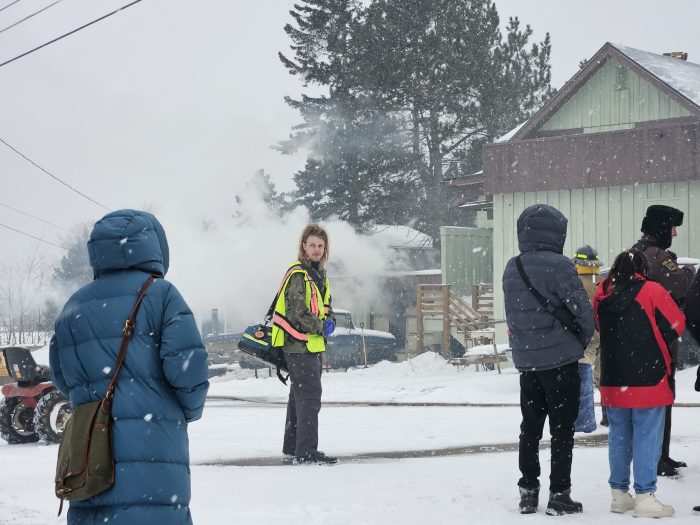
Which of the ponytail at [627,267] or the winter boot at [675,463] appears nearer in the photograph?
the ponytail at [627,267]

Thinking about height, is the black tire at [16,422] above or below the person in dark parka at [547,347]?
below

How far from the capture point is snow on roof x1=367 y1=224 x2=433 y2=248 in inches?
1631

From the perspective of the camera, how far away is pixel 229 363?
28906mm

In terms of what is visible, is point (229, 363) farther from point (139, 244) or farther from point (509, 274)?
point (139, 244)

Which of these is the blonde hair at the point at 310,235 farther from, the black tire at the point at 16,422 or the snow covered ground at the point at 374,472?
the black tire at the point at 16,422

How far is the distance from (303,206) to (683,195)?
23.4 metres

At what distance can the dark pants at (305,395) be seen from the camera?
8633 mm

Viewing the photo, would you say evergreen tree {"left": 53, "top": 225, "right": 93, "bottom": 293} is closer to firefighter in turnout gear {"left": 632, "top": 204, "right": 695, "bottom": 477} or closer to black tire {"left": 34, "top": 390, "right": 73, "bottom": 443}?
black tire {"left": 34, "top": 390, "right": 73, "bottom": 443}

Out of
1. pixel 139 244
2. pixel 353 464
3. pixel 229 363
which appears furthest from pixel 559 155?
pixel 139 244

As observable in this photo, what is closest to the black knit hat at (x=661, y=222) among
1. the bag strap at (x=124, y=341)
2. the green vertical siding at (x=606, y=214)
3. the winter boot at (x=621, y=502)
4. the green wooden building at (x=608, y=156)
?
the winter boot at (x=621, y=502)

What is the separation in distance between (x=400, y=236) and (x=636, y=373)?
119ft

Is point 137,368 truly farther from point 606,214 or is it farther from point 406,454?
point 606,214

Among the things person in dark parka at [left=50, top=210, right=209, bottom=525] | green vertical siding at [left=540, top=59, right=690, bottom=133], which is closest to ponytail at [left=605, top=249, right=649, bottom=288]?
person in dark parka at [left=50, top=210, right=209, bottom=525]

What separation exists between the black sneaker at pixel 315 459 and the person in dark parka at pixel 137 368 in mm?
4371
